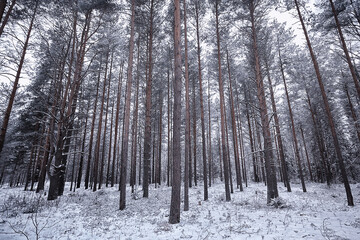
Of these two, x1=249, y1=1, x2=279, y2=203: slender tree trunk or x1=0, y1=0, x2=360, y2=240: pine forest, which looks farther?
x1=249, y1=1, x2=279, y2=203: slender tree trunk

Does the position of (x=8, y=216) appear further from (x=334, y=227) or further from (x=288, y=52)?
(x=288, y=52)

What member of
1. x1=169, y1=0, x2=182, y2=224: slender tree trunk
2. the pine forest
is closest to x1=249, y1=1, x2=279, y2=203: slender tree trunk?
the pine forest

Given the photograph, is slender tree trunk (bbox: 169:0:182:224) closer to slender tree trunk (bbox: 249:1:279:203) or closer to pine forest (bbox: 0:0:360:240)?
pine forest (bbox: 0:0:360:240)

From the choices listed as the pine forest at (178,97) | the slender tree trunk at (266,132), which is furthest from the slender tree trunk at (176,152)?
the slender tree trunk at (266,132)

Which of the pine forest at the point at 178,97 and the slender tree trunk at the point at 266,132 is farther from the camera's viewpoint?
the slender tree trunk at the point at 266,132

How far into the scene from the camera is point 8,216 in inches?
225

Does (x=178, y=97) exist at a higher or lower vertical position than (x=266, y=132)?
higher

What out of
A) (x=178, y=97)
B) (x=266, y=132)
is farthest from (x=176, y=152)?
(x=266, y=132)

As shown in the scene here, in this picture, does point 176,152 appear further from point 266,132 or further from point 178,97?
point 266,132

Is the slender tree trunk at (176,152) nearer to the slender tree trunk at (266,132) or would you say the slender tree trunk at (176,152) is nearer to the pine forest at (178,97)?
the pine forest at (178,97)

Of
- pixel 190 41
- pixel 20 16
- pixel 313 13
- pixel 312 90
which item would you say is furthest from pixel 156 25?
pixel 312 90

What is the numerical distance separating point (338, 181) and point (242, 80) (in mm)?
17451

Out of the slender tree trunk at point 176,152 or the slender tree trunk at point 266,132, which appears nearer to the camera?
the slender tree trunk at point 176,152

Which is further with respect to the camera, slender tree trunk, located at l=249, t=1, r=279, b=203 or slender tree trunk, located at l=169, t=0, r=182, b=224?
slender tree trunk, located at l=249, t=1, r=279, b=203
